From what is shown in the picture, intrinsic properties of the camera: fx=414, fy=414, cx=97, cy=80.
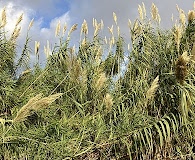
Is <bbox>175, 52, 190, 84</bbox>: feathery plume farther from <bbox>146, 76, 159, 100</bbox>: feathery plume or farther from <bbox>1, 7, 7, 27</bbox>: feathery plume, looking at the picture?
<bbox>1, 7, 7, 27</bbox>: feathery plume

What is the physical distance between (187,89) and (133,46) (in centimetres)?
99

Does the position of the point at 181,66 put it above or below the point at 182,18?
below

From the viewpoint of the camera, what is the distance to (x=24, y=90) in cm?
419

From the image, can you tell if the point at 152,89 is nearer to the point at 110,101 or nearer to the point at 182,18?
the point at 110,101

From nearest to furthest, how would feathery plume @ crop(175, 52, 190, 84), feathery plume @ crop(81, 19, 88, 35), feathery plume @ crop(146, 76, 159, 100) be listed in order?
feathery plume @ crop(175, 52, 190, 84), feathery plume @ crop(146, 76, 159, 100), feathery plume @ crop(81, 19, 88, 35)

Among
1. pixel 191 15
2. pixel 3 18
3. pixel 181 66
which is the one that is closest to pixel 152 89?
pixel 181 66

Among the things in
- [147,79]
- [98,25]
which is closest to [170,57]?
[147,79]

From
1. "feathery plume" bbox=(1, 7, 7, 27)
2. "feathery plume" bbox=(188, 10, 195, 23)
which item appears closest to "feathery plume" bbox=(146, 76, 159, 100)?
"feathery plume" bbox=(188, 10, 195, 23)

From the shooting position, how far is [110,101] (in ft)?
12.2

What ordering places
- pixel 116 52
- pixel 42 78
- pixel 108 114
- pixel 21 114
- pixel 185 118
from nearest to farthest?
1. pixel 21 114
2. pixel 185 118
3. pixel 108 114
4. pixel 42 78
5. pixel 116 52

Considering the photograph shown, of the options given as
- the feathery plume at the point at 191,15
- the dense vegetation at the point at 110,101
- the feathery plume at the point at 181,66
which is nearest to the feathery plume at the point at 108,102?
the dense vegetation at the point at 110,101

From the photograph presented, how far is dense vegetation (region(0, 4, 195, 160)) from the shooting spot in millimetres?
3611

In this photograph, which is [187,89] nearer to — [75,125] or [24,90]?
[75,125]

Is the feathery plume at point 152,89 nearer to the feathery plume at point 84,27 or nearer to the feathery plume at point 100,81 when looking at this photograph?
the feathery plume at point 100,81
